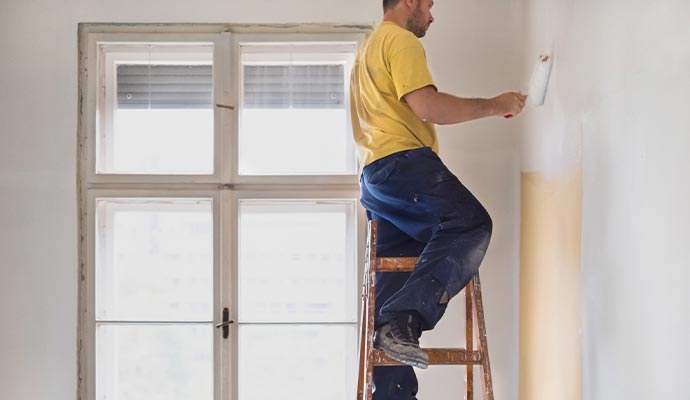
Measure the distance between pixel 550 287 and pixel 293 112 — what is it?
3.97ft

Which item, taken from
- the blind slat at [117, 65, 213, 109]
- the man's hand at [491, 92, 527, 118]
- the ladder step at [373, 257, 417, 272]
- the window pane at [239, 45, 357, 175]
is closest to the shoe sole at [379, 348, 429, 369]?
the ladder step at [373, 257, 417, 272]

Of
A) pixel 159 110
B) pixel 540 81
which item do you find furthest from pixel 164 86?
pixel 540 81

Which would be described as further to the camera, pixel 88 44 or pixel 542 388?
pixel 88 44

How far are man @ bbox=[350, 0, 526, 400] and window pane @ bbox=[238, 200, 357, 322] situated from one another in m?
0.56

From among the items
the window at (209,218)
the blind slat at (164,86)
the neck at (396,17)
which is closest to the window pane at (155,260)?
the window at (209,218)

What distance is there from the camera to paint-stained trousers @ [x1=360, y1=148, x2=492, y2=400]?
1787 mm

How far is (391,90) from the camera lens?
6.57 ft

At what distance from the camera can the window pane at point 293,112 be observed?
2750 millimetres

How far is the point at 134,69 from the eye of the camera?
278cm

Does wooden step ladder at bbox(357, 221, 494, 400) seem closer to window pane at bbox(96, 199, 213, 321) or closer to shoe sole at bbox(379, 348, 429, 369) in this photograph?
shoe sole at bbox(379, 348, 429, 369)

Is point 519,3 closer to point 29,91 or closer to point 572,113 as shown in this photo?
point 572,113

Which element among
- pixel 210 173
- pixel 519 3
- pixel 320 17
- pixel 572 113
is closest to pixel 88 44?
pixel 210 173

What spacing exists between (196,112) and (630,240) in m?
1.81

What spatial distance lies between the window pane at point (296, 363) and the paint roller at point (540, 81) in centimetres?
113
